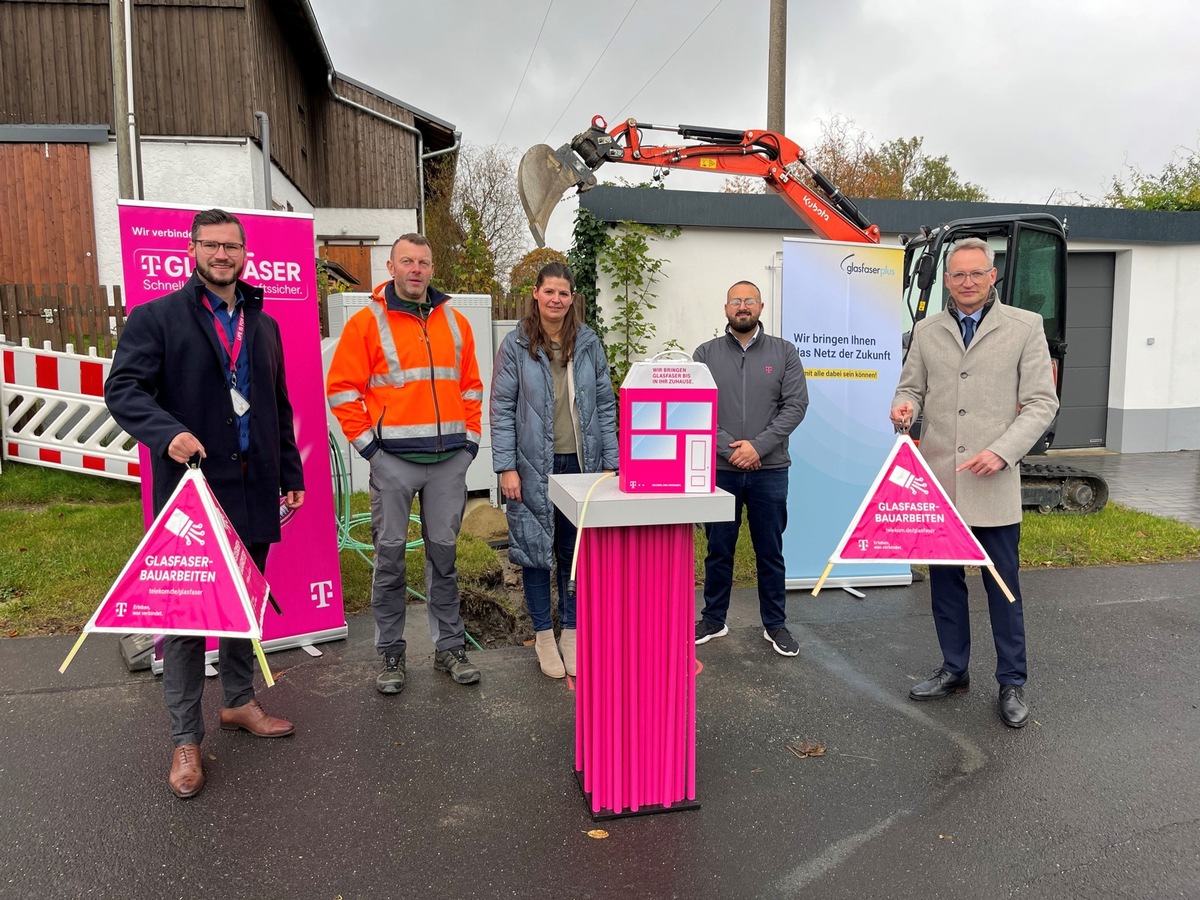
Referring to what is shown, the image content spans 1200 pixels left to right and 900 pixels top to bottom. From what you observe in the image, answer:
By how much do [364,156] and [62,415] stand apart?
1807 cm

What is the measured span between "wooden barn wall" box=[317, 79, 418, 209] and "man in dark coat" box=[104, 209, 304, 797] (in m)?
21.9

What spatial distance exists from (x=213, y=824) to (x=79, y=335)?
7.87 metres

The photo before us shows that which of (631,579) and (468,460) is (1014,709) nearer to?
(631,579)

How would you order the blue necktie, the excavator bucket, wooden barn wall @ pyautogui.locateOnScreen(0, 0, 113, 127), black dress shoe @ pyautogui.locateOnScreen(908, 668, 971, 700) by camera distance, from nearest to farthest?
the blue necktie → black dress shoe @ pyautogui.locateOnScreen(908, 668, 971, 700) → the excavator bucket → wooden barn wall @ pyautogui.locateOnScreen(0, 0, 113, 127)

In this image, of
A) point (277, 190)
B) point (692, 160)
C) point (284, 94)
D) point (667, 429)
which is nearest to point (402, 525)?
point (667, 429)

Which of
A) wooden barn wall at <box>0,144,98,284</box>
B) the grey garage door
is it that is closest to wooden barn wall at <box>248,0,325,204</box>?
wooden barn wall at <box>0,144,98,284</box>

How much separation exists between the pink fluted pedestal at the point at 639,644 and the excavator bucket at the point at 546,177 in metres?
5.59

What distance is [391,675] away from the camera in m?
4.05

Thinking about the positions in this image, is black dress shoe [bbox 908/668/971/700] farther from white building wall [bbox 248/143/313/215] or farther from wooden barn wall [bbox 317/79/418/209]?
wooden barn wall [bbox 317/79/418/209]

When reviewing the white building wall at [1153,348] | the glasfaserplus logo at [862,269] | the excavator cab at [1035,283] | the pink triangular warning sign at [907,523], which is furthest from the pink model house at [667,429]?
the white building wall at [1153,348]

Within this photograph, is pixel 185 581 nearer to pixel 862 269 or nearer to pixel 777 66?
pixel 862 269

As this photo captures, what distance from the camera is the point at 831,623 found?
517cm

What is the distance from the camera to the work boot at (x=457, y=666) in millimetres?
4117

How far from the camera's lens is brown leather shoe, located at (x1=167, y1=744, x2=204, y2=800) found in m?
3.08
